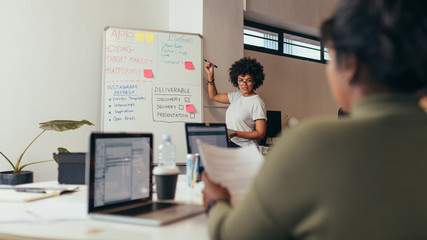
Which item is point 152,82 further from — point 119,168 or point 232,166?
point 232,166

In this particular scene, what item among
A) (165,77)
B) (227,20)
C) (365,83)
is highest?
(227,20)

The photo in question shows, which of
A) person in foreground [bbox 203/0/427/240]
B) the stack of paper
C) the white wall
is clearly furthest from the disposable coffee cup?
the white wall

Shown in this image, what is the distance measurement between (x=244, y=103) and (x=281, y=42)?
1959 millimetres

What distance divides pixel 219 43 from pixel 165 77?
784mm

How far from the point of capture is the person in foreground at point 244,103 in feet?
11.5

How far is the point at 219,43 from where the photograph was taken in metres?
4.11

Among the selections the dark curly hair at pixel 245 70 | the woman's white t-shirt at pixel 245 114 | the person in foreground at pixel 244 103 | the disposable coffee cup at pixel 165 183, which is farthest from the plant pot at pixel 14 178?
the dark curly hair at pixel 245 70

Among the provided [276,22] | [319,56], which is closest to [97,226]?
[276,22]

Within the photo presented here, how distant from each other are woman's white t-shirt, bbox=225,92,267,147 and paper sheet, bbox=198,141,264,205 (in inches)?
89.8

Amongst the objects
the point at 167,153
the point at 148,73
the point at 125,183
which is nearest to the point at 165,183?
the point at 125,183

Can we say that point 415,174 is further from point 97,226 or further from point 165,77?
point 165,77

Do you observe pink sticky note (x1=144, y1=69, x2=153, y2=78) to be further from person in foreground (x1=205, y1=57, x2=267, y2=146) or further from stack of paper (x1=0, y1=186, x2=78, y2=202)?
stack of paper (x1=0, y1=186, x2=78, y2=202)

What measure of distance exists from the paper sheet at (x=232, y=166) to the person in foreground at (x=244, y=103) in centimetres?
205

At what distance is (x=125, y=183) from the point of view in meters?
1.27
